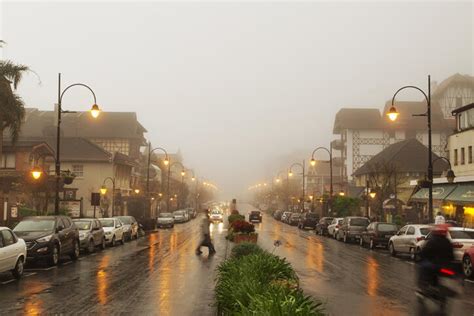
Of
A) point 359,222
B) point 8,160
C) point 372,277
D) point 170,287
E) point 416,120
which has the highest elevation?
point 416,120

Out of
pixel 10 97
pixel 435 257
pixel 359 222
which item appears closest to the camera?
pixel 435 257

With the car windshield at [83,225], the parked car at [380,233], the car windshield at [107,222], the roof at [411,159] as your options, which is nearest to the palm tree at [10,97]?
the car windshield at [107,222]

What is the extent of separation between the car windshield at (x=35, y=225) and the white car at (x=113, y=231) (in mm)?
10039

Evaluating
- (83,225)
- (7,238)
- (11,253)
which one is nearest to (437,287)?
(11,253)

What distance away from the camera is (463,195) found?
3638 centimetres

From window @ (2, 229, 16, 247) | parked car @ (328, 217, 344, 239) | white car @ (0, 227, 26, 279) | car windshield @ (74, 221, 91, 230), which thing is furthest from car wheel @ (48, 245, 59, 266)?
parked car @ (328, 217, 344, 239)

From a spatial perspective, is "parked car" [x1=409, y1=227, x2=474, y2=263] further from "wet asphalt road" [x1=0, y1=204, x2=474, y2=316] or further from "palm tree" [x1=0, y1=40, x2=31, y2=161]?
"palm tree" [x1=0, y1=40, x2=31, y2=161]

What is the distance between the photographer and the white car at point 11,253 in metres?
15.4

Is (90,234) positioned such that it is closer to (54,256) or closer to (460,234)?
(54,256)

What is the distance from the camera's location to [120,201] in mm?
66875

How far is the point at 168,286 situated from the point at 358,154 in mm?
86928

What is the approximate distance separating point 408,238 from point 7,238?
16.7 m

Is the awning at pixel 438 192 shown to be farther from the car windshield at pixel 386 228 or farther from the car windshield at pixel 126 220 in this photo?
the car windshield at pixel 126 220

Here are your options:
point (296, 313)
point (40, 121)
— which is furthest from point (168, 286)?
point (40, 121)
